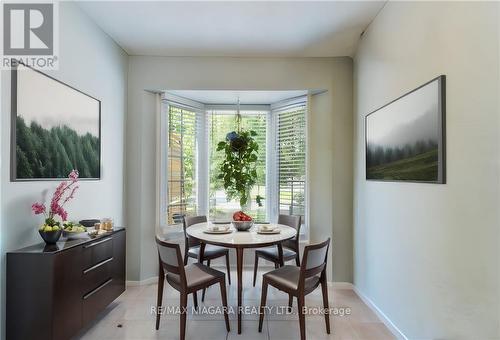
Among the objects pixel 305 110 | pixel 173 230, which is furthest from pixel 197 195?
pixel 305 110

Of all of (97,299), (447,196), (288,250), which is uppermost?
(447,196)

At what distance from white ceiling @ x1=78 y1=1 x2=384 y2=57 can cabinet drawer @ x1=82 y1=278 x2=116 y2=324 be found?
253cm

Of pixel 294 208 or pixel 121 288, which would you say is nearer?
pixel 121 288

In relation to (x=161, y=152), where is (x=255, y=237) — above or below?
below

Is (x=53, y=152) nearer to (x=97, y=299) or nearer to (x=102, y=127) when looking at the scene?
(x=102, y=127)

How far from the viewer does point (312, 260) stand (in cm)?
196

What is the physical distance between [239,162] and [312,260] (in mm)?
1780

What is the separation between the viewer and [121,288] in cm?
255

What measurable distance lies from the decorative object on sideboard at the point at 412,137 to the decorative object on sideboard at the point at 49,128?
9.12 feet

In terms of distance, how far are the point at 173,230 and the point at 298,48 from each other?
2.83 m

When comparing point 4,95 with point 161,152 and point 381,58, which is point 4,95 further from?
point 381,58

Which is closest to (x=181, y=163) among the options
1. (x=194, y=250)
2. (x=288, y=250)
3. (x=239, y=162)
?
(x=239, y=162)

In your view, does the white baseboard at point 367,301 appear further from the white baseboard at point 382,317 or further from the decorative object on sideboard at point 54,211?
the decorative object on sideboard at point 54,211

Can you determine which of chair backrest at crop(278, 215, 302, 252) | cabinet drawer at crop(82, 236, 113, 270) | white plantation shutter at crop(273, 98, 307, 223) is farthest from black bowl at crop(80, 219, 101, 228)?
white plantation shutter at crop(273, 98, 307, 223)
